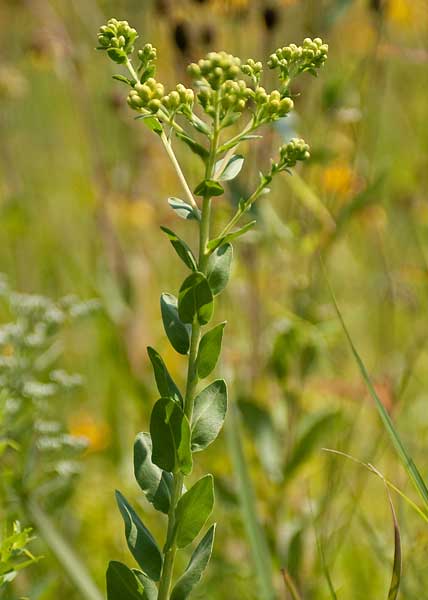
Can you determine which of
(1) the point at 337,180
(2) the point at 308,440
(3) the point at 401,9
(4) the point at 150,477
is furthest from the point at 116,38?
(3) the point at 401,9

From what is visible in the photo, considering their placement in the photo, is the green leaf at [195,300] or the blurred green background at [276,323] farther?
the blurred green background at [276,323]

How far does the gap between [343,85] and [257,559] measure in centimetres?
90

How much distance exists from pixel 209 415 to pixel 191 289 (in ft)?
0.38

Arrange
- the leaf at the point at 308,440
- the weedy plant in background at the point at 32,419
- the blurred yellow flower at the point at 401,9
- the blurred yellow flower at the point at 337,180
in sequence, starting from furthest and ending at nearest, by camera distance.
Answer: the blurred yellow flower at the point at 401,9, the blurred yellow flower at the point at 337,180, the leaf at the point at 308,440, the weedy plant in background at the point at 32,419

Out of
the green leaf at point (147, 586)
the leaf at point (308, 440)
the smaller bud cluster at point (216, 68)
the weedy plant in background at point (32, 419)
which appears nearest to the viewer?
the smaller bud cluster at point (216, 68)

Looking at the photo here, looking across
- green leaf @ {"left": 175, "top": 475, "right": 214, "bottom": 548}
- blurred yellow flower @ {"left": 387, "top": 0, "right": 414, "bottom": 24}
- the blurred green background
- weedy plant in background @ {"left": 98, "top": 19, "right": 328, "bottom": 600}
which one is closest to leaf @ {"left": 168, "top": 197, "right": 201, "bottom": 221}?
weedy plant in background @ {"left": 98, "top": 19, "right": 328, "bottom": 600}

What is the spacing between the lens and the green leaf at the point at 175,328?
74 centimetres

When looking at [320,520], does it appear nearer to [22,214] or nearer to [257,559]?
[257,559]

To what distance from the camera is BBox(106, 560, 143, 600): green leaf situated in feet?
2.39

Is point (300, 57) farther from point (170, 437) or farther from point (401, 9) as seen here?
point (401, 9)

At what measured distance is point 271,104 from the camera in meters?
0.70

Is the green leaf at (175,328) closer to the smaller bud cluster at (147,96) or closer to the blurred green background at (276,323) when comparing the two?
the smaller bud cluster at (147,96)

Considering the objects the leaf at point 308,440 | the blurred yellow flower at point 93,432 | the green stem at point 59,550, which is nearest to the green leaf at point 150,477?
the green stem at point 59,550

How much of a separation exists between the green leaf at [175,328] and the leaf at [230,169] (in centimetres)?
11
